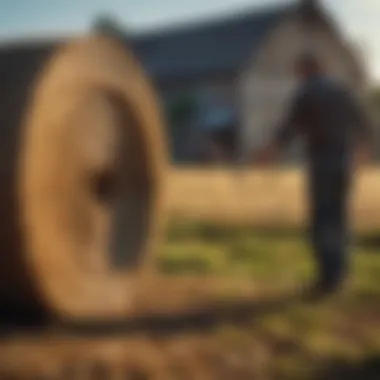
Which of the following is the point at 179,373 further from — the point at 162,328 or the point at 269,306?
the point at 269,306

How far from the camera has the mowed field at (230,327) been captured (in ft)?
20.9

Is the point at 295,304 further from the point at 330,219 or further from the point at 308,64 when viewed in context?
the point at 308,64

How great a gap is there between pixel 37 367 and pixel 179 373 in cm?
79

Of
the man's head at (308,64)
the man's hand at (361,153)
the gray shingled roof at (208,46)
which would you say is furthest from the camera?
the man's head at (308,64)

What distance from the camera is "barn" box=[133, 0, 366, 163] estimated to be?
3119 cm

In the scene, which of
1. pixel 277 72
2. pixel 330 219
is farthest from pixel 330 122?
pixel 277 72

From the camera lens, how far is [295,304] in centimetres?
846

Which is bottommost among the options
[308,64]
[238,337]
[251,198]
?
[238,337]

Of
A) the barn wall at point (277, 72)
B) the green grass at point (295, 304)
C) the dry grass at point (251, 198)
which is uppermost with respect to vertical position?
the barn wall at point (277, 72)

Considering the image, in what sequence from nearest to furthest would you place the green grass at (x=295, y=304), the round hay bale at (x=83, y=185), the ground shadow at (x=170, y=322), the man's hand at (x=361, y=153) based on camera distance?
the green grass at (x=295, y=304) < the round hay bale at (x=83, y=185) < the ground shadow at (x=170, y=322) < the man's hand at (x=361, y=153)

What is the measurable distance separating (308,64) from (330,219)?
26157 millimetres

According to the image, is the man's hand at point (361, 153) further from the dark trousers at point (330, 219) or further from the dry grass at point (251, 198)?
the dry grass at point (251, 198)

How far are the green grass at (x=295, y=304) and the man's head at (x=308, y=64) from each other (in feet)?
66.2

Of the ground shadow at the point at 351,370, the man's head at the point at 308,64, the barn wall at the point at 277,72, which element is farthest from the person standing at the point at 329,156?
the man's head at the point at 308,64
